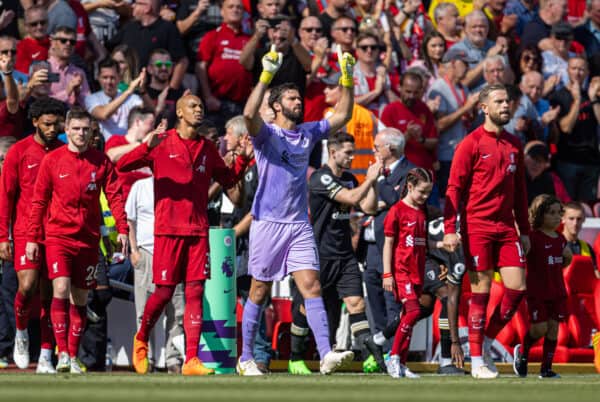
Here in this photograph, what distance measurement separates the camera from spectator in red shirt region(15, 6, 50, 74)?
16.5 meters

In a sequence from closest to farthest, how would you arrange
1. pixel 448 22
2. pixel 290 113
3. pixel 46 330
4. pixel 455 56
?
pixel 290 113 → pixel 46 330 → pixel 455 56 → pixel 448 22

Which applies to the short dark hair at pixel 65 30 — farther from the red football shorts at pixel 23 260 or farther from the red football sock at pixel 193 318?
Answer: the red football sock at pixel 193 318

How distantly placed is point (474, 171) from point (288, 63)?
5.98 meters

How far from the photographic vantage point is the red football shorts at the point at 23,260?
12.6 m

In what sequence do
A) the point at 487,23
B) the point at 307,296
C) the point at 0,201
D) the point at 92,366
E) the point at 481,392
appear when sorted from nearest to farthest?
the point at 481,392
the point at 307,296
the point at 0,201
the point at 92,366
the point at 487,23

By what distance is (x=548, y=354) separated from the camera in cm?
1259

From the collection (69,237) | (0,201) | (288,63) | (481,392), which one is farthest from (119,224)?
(288,63)

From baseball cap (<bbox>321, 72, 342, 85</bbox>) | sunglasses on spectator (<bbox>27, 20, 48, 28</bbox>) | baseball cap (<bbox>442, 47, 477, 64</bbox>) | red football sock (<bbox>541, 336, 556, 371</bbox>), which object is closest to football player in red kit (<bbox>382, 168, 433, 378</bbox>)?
red football sock (<bbox>541, 336, 556, 371</bbox>)

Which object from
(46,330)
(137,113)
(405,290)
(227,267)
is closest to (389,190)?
(405,290)

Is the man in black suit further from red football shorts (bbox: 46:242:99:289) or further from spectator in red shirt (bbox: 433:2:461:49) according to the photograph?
spectator in red shirt (bbox: 433:2:461:49)

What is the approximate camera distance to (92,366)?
13.7 m

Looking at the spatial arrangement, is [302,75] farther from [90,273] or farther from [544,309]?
[90,273]

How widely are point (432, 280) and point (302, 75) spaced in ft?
14.9

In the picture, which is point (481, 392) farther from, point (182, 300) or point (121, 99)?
point (121, 99)
